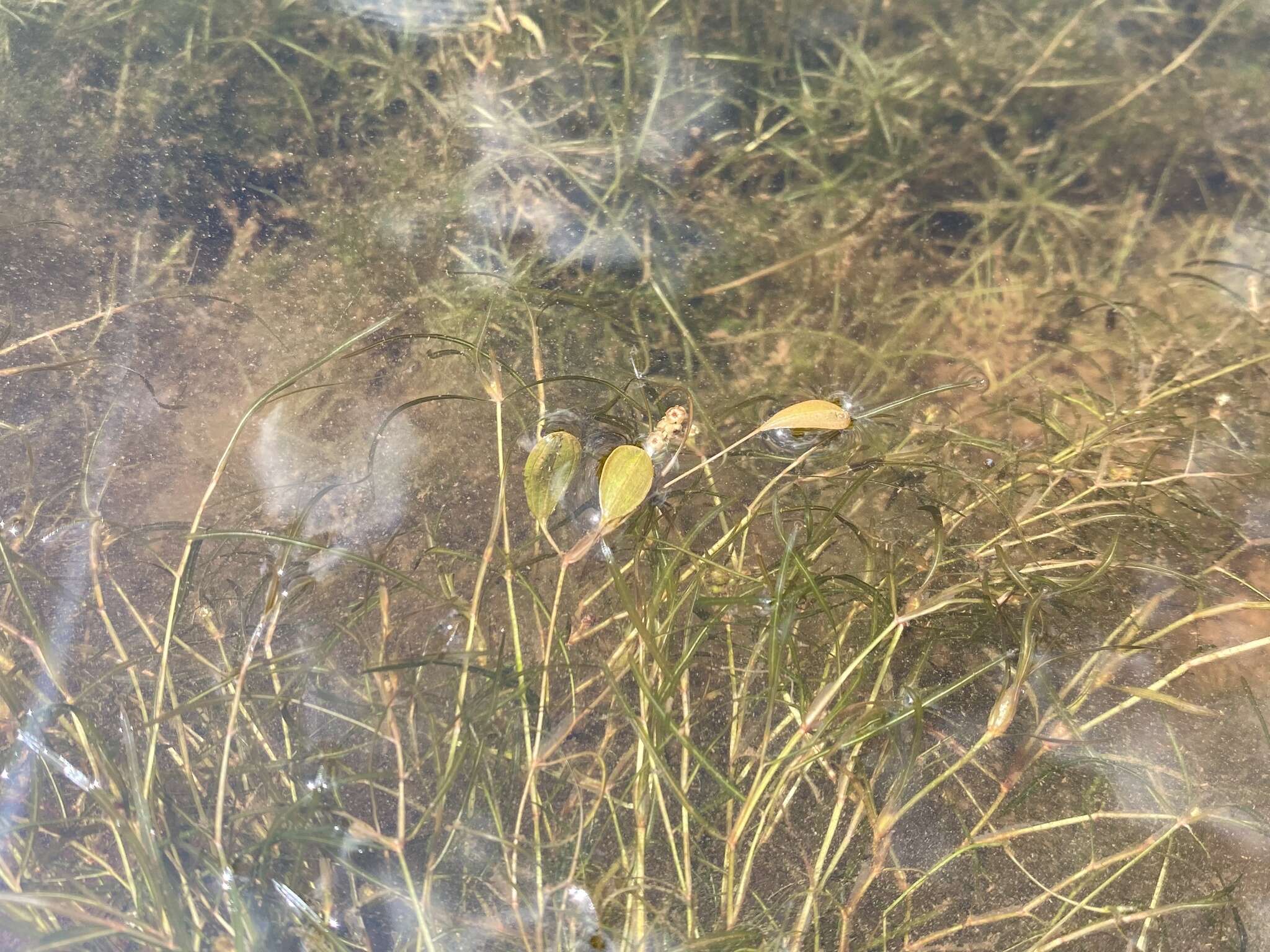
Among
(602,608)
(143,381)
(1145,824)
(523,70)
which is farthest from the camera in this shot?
(523,70)

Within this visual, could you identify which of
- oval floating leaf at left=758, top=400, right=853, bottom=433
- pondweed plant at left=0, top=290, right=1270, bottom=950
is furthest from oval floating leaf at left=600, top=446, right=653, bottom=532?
oval floating leaf at left=758, top=400, right=853, bottom=433

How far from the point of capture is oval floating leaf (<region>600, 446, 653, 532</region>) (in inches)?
71.4

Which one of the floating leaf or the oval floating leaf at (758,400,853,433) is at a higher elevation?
the oval floating leaf at (758,400,853,433)

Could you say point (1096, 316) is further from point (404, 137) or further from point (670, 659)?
point (404, 137)

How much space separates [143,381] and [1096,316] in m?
2.56

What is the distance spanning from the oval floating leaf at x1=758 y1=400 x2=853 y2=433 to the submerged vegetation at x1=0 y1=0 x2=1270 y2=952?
11 mm

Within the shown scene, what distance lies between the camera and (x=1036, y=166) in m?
2.29

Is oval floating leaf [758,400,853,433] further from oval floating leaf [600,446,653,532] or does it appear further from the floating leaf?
the floating leaf

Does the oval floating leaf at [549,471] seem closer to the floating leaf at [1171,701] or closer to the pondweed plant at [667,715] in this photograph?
the pondweed plant at [667,715]

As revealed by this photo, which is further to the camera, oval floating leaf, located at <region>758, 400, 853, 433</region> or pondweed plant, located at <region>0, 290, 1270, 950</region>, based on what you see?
oval floating leaf, located at <region>758, 400, 853, 433</region>

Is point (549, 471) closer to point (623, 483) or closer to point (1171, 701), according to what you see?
point (623, 483)

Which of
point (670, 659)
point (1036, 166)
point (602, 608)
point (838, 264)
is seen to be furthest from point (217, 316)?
point (1036, 166)

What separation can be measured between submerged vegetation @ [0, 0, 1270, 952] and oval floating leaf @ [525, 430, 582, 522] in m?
0.01

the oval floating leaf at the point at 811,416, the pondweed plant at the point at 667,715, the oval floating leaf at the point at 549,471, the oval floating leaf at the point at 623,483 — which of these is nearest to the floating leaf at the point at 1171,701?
the pondweed plant at the point at 667,715
